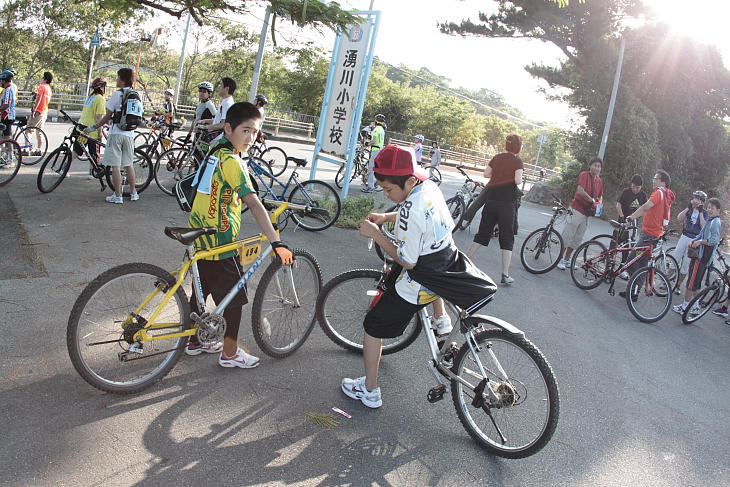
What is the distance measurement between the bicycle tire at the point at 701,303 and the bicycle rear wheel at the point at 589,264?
1207 millimetres

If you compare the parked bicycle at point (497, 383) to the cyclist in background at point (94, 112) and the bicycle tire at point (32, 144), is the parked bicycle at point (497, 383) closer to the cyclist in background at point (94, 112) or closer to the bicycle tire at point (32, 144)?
the cyclist in background at point (94, 112)

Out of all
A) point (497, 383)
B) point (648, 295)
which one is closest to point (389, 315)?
point (497, 383)

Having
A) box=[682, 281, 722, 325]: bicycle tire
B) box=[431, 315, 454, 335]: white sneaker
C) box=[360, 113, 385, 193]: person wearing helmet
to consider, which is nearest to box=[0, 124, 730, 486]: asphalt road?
box=[431, 315, 454, 335]: white sneaker

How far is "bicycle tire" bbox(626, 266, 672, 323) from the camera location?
23.8 ft

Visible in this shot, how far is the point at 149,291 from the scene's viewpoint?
336 cm

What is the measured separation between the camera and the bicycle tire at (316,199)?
8109 mm

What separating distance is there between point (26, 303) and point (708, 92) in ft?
91.9

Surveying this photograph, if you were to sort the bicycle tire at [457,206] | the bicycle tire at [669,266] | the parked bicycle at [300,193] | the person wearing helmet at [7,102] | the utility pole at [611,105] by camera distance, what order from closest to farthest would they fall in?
the parked bicycle at [300,193]
the bicycle tire at [669,266]
the person wearing helmet at [7,102]
the bicycle tire at [457,206]
the utility pole at [611,105]

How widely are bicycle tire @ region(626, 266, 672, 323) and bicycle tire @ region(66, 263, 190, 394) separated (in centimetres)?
606

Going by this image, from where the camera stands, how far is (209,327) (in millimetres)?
3635

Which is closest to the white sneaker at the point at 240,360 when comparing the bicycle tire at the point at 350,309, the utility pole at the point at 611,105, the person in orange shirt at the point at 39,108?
the bicycle tire at the point at 350,309

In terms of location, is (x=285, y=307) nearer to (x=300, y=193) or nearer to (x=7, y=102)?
(x=300, y=193)

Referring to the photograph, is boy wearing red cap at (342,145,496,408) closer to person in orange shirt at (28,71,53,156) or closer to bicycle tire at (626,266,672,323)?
bicycle tire at (626,266,672,323)

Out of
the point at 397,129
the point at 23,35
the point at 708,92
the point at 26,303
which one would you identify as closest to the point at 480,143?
the point at 397,129
